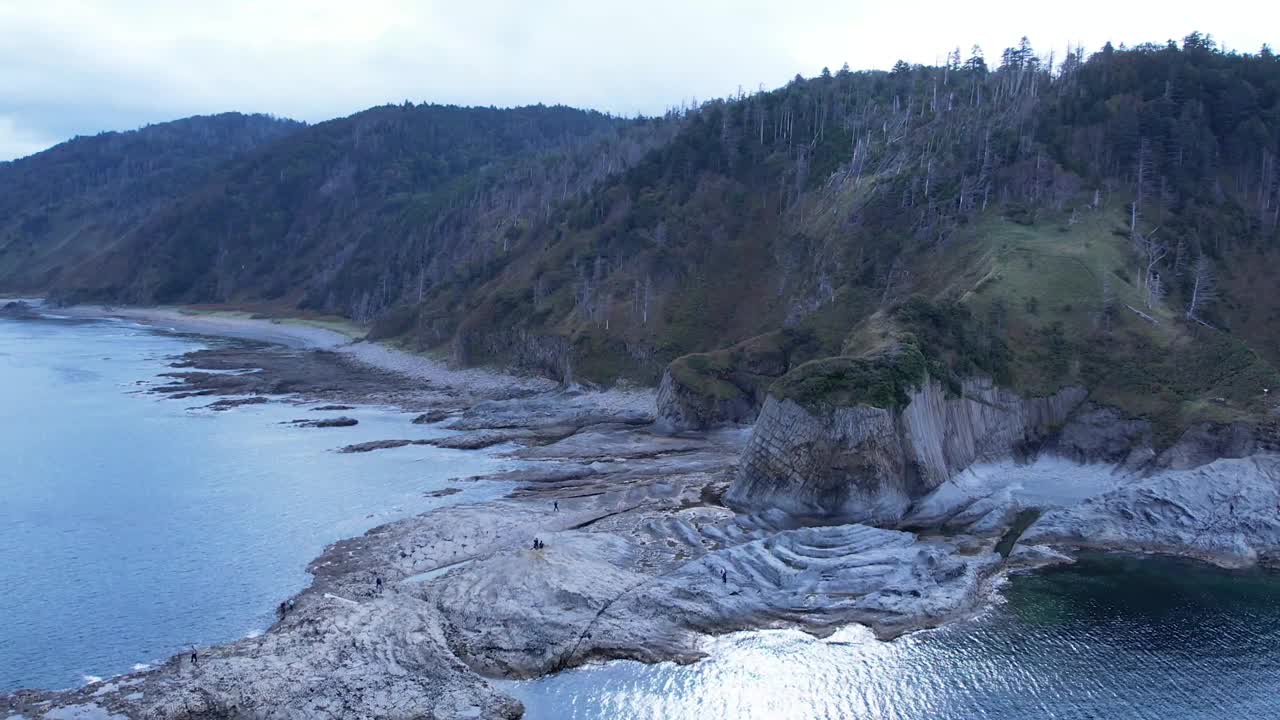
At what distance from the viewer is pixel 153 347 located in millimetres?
142750

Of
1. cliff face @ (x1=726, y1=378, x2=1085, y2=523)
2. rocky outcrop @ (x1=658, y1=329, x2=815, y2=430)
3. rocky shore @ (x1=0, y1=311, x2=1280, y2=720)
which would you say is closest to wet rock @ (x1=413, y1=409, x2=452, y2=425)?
rocky shore @ (x1=0, y1=311, x2=1280, y2=720)

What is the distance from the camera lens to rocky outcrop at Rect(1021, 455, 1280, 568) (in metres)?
49.2

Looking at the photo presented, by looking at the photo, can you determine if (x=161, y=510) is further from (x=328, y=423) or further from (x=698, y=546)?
(x=698, y=546)

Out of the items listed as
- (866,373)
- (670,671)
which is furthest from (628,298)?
(670,671)

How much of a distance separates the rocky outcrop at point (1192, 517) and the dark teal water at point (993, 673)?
645 cm

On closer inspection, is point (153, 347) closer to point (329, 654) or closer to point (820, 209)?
point (820, 209)

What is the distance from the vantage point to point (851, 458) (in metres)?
53.8

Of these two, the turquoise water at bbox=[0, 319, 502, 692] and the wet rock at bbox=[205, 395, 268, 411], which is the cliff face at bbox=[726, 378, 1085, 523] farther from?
the wet rock at bbox=[205, 395, 268, 411]

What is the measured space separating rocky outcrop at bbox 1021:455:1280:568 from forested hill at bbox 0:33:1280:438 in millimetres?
6689

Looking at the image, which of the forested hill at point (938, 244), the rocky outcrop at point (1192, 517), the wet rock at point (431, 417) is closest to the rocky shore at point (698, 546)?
the rocky outcrop at point (1192, 517)

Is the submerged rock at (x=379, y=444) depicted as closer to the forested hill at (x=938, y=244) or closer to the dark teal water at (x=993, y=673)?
the forested hill at (x=938, y=244)

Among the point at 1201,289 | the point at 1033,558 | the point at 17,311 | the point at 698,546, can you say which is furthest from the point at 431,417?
the point at 17,311

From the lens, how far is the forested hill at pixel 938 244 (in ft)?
220

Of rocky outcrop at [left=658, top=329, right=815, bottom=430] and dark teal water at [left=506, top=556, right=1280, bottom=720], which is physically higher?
rocky outcrop at [left=658, top=329, right=815, bottom=430]
